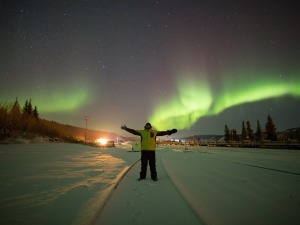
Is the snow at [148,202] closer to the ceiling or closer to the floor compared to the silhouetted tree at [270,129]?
closer to the floor

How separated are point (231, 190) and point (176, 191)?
1360mm

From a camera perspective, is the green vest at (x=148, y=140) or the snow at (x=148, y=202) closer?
the snow at (x=148, y=202)

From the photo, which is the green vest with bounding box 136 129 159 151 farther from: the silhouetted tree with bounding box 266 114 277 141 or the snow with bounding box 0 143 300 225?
the silhouetted tree with bounding box 266 114 277 141

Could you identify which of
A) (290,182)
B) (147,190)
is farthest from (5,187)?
(290,182)

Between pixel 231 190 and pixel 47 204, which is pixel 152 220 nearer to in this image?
pixel 47 204

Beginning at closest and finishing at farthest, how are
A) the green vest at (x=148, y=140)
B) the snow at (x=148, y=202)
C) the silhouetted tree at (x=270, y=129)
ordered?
the snow at (x=148, y=202) → the green vest at (x=148, y=140) → the silhouetted tree at (x=270, y=129)

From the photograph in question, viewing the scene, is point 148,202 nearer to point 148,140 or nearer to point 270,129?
point 148,140

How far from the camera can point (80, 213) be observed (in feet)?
13.6

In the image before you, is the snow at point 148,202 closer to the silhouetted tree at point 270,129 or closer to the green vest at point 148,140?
the green vest at point 148,140

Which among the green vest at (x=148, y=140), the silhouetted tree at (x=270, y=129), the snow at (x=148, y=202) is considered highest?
the silhouetted tree at (x=270, y=129)

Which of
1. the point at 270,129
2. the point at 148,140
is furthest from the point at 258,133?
the point at 148,140

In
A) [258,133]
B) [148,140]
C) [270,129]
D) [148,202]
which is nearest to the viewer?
[148,202]

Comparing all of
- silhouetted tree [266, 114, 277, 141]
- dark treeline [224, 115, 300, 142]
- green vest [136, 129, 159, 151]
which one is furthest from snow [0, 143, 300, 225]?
silhouetted tree [266, 114, 277, 141]

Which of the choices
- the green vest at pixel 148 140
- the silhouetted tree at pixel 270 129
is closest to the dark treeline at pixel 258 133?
the silhouetted tree at pixel 270 129
